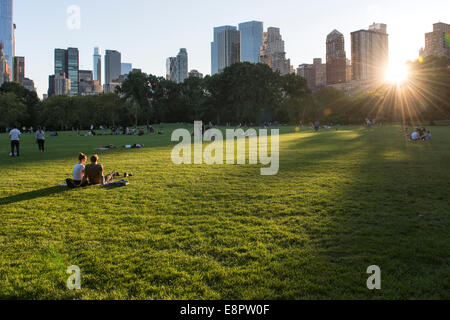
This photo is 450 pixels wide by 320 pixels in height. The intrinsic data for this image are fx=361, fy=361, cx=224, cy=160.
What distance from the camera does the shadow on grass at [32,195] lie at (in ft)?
31.1

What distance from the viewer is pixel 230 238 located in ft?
20.8

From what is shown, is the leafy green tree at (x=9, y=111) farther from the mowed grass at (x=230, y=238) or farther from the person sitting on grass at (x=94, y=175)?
the person sitting on grass at (x=94, y=175)

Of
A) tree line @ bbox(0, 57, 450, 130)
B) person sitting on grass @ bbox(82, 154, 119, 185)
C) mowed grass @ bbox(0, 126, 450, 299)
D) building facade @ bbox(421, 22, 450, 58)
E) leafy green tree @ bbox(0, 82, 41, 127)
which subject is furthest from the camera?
building facade @ bbox(421, 22, 450, 58)

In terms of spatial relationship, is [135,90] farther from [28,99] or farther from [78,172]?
[78,172]

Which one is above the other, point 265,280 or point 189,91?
point 189,91

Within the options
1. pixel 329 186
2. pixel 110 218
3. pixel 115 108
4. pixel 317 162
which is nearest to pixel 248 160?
pixel 317 162

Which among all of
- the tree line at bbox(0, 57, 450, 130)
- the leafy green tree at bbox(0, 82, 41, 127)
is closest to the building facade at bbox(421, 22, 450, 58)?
the tree line at bbox(0, 57, 450, 130)

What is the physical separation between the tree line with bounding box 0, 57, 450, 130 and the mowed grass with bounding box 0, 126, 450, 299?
7361 centimetres

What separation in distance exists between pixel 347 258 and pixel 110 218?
4867 mm

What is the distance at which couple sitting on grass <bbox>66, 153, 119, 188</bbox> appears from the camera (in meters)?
11.3

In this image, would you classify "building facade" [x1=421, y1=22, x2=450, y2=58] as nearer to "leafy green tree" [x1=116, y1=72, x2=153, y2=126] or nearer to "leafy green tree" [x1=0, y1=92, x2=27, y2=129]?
"leafy green tree" [x1=116, y1=72, x2=153, y2=126]

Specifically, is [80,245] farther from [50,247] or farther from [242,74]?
[242,74]

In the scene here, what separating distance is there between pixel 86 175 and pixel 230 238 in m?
7.01

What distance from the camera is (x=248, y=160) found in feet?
59.1
